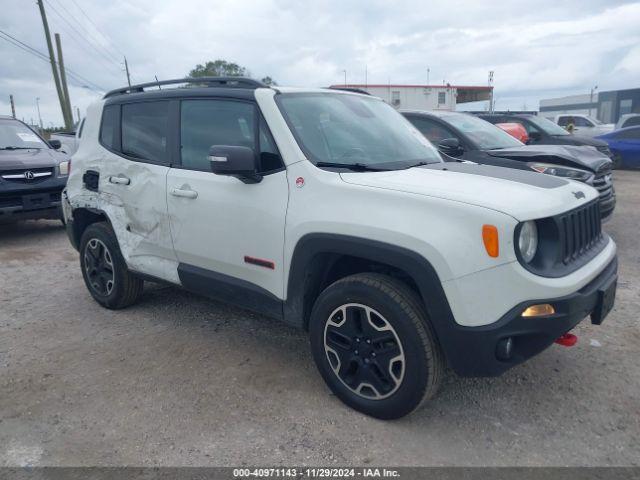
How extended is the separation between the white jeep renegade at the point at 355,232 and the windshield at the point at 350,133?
0.01 meters

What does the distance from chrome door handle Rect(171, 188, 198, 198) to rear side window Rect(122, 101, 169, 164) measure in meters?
0.31

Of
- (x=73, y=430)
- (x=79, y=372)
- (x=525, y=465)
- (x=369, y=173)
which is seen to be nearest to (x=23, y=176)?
(x=79, y=372)

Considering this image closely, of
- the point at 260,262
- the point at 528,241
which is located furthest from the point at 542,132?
the point at 260,262

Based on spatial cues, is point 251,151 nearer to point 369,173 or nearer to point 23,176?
point 369,173

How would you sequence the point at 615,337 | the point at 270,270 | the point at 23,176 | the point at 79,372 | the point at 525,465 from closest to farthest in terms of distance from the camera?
the point at 525,465 < the point at 270,270 < the point at 79,372 < the point at 615,337 < the point at 23,176

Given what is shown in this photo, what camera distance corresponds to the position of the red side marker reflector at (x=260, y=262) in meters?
3.24

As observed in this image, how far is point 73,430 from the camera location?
294 centimetres

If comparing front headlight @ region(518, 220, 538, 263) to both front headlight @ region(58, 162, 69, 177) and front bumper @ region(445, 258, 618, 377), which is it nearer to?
front bumper @ region(445, 258, 618, 377)

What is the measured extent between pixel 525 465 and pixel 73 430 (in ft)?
7.93

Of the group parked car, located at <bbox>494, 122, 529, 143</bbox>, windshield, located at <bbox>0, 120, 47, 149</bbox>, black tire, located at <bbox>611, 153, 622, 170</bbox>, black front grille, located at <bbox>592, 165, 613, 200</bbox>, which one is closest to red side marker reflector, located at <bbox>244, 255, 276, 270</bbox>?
black front grille, located at <bbox>592, 165, 613, 200</bbox>

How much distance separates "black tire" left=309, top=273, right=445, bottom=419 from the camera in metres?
2.66

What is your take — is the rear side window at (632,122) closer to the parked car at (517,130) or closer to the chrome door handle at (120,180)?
the parked car at (517,130)

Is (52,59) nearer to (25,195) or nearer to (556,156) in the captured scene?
(25,195)

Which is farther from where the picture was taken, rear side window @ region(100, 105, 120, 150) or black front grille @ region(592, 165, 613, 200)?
black front grille @ region(592, 165, 613, 200)
